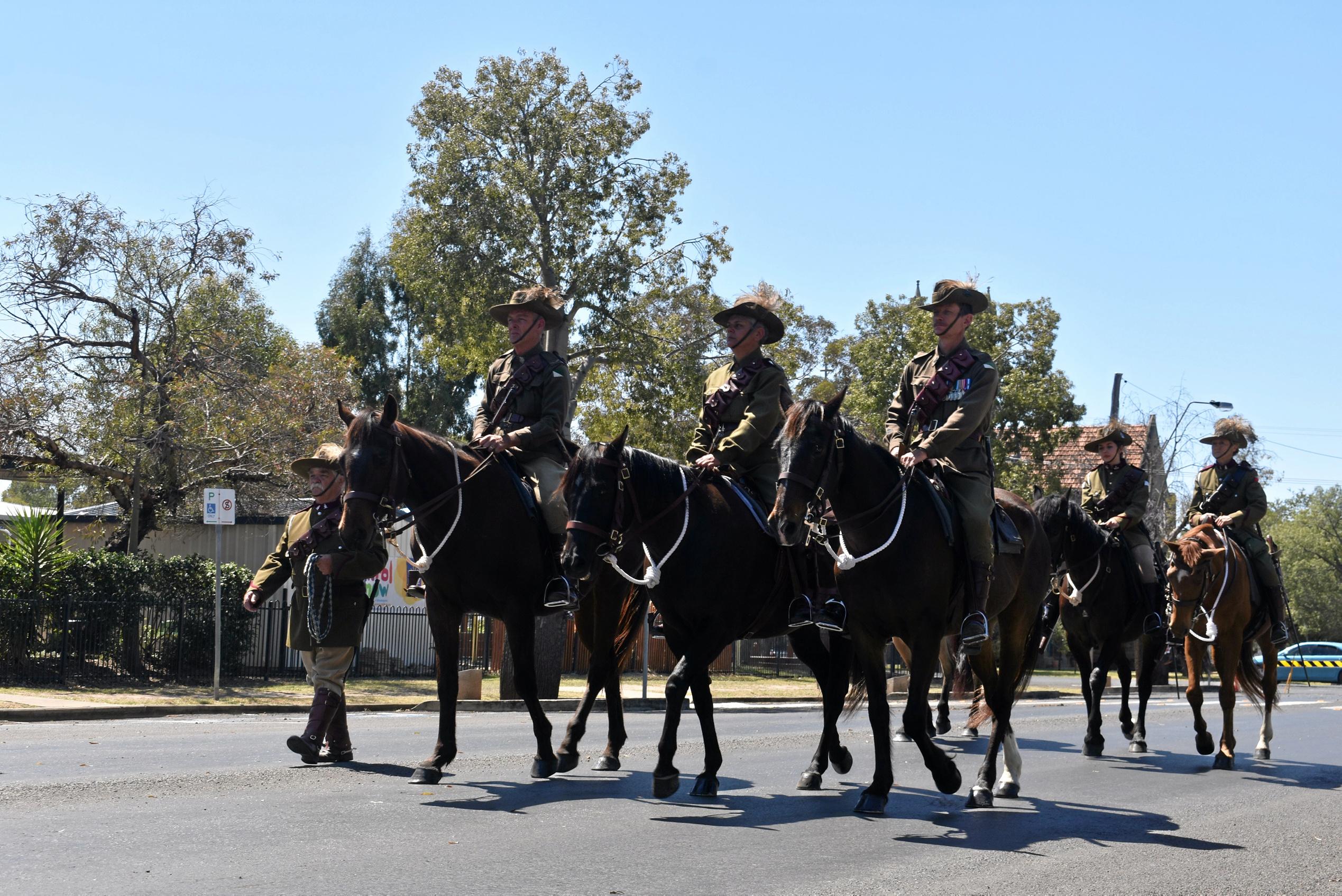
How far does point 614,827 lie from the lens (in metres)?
7.60

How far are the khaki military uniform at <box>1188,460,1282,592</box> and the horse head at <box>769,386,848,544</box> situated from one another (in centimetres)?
722

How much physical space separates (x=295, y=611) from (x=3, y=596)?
12.3 m

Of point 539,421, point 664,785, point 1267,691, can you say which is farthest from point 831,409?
point 1267,691

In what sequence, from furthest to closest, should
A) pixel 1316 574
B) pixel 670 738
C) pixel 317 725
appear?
pixel 1316 574 < pixel 317 725 < pixel 670 738

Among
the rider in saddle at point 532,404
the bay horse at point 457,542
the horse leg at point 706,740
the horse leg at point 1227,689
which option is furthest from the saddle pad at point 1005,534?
the horse leg at point 1227,689

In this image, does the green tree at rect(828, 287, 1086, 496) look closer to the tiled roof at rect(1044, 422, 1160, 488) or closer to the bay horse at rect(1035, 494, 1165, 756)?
Answer: the tiled roof at rect(1044, 422, 1160, 488)

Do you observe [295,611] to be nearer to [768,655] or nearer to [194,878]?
[194,878]

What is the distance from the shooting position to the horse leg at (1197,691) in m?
13.3

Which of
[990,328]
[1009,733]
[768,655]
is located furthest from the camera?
[990,328]

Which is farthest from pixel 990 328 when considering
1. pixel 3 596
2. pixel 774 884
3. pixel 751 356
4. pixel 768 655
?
pixel 774 884

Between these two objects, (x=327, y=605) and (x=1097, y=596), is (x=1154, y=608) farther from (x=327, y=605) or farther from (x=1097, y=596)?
(x=327, y=605)

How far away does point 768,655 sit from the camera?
131 ft

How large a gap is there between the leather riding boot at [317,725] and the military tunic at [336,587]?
1.21 ft

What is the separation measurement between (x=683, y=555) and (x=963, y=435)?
77.3 inches
